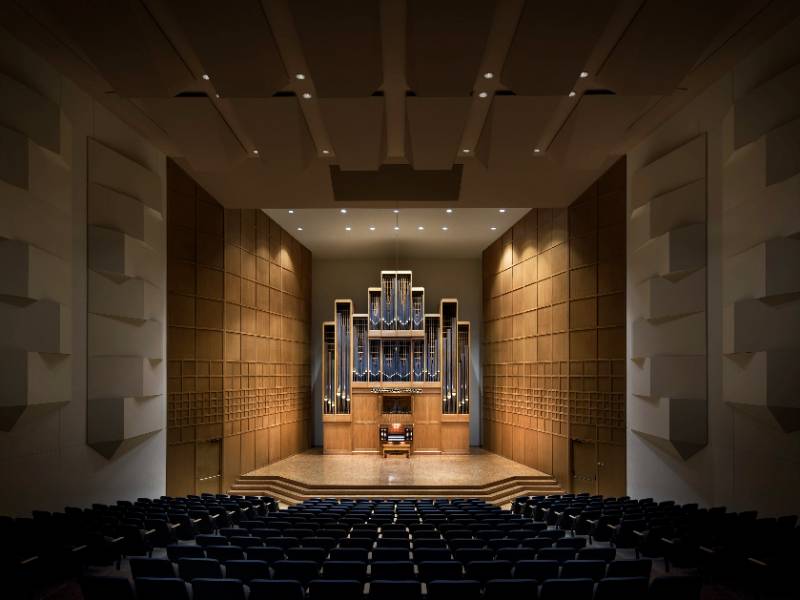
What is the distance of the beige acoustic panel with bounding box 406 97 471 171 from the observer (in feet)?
28.7

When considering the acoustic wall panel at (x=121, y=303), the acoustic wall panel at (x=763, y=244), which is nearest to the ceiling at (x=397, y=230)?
the acoustic wall panel at (x=121, y=303)

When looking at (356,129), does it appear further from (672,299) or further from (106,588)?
Answer: (106,588)

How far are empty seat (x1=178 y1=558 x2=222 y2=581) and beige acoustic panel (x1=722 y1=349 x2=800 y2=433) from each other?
19.5ft

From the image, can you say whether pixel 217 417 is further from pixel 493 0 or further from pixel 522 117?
pixel 493 0

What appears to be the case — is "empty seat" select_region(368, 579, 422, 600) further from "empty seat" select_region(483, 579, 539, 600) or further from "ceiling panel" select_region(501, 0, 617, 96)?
"ceiling panel" select_region(501, 0, 617, 96)

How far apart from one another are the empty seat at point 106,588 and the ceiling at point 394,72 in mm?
5378

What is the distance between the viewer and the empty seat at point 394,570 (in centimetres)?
440

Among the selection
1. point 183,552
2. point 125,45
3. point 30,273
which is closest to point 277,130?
point 125,45

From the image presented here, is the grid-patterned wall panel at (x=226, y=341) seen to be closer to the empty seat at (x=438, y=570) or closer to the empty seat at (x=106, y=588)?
the empty seat at (x=106, y=588)

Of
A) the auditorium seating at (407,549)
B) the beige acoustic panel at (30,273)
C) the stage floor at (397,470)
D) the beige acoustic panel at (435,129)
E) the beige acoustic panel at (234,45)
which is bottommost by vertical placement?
the stage floor at (397,470)

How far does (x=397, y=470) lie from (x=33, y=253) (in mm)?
9605

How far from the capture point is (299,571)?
441cm

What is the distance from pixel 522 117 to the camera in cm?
905

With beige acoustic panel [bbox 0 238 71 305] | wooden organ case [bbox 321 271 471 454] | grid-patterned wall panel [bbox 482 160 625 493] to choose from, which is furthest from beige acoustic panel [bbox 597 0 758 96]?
wooden organ case [bbox 321 271 471 454]
